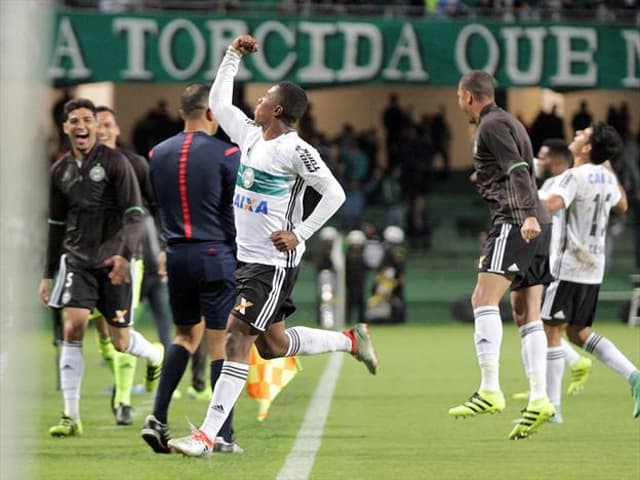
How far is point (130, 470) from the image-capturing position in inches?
291

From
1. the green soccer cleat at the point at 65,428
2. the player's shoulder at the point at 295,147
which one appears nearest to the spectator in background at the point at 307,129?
the green soccer cleat at the point at 65,428

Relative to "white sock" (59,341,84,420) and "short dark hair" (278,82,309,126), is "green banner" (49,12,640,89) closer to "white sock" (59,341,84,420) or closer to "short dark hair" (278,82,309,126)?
"white sock" (59,341,84,420)

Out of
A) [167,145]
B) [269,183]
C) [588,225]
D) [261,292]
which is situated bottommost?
[588,225]

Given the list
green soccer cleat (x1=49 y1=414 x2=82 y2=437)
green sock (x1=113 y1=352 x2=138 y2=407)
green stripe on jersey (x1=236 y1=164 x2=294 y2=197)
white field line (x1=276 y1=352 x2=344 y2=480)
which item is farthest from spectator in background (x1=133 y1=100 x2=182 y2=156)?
green stripe on jersey (x1=236 y1=164 x2=294 y2=197)

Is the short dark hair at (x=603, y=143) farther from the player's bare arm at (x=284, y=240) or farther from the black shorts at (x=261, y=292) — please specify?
the player's bare arm at (x=284, y=240)

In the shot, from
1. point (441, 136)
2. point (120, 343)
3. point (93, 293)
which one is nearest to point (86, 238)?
point (93, 293)

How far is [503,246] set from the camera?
334 inches

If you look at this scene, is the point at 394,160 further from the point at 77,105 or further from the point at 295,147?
the point at 295,147

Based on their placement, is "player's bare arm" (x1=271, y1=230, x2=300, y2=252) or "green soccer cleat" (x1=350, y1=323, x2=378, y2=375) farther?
"green soccer cleat" (x1=350, y1=323, x2=378, y2=375)

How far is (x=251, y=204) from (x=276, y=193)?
142 mm

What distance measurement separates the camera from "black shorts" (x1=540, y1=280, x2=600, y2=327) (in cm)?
991

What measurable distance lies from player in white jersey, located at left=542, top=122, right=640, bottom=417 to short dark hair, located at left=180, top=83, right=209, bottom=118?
111 inches

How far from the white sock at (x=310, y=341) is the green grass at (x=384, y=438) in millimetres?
607

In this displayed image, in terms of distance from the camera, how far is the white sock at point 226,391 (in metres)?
7.02
